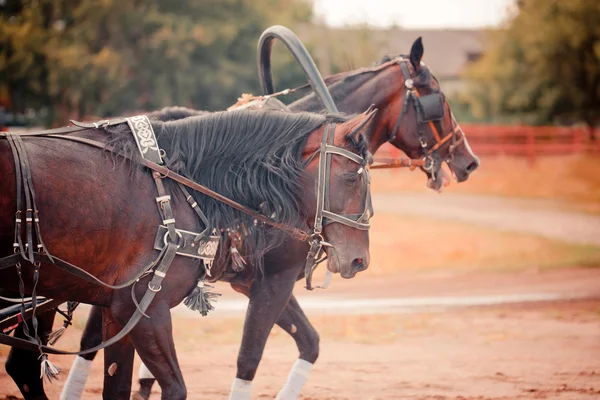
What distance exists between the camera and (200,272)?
392 cm

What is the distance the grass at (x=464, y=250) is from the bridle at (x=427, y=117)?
6.29 meters

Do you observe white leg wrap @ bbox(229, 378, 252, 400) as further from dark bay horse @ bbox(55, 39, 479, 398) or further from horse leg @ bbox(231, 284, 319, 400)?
dark bay horse @ bbox(55, 39, 479, 398)

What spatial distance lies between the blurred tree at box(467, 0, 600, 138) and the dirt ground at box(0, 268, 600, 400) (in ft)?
92.7

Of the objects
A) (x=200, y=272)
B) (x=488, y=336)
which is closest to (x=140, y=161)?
(x=200, y=272)

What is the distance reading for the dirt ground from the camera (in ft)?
19.7

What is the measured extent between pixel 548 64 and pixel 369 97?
35.8 meters

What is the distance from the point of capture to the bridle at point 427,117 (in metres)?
5.91

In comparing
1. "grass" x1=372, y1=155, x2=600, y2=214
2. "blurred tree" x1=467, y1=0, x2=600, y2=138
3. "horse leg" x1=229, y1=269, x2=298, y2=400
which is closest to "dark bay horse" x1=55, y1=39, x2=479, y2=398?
"horse leg" x1=229, y1=269, x2=298, y2=400

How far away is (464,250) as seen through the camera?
45.7 feet

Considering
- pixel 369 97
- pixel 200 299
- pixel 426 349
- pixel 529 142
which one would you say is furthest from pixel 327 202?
pixel 529 142

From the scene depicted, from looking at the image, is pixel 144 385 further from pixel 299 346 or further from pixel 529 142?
pixel 529 142

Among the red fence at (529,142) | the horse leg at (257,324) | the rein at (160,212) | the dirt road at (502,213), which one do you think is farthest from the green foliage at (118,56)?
the rein at (160,212)

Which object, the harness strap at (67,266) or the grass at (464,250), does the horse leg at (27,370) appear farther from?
the grass at (464,250)

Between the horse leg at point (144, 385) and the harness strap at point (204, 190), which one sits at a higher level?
the harness strap at point (204, 190)
